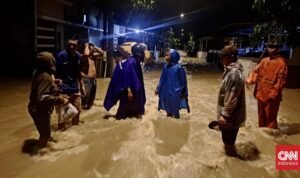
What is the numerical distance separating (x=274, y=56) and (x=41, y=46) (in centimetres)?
1136

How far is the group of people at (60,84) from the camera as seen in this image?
4938 mm

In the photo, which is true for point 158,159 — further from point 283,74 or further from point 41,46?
point 41,46

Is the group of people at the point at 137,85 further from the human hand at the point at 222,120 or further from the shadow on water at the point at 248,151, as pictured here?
the human hand at the point at 222,120

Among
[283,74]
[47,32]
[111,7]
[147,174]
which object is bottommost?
[147,174]

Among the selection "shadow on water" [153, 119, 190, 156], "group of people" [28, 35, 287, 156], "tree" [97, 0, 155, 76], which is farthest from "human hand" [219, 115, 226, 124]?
"tree" [97, 0, 155, 76]

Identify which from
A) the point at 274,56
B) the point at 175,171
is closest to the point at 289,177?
the point at 175,171

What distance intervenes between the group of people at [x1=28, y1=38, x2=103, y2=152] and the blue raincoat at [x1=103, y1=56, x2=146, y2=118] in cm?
67

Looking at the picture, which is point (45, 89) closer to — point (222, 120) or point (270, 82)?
point (222, 120)

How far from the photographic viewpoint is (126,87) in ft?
23.3

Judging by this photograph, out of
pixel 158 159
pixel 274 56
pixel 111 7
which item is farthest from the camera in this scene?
pixel 111 7

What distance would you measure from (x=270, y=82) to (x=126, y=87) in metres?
3.08

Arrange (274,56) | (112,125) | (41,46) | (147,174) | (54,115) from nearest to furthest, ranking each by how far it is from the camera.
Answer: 1. (147,174)
2. (274,56)
3. (112,125)
4. (54,115)
5. (41,46)

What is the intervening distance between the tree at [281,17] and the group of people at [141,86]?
718 cm

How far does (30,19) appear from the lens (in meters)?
13.8
